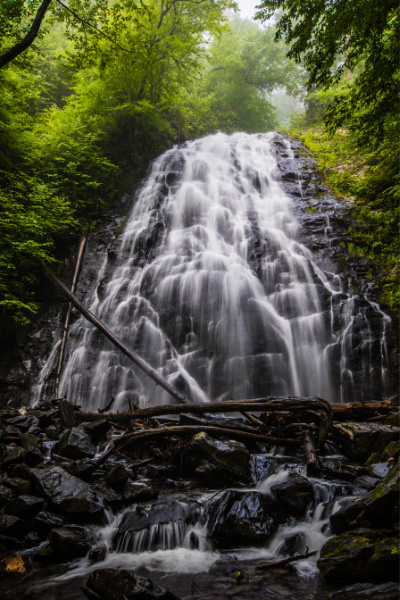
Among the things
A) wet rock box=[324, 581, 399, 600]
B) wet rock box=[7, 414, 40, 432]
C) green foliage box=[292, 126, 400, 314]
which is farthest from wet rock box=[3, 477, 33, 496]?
green foliage box=[292, 126, 400, 314]

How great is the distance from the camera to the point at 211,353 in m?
8.60

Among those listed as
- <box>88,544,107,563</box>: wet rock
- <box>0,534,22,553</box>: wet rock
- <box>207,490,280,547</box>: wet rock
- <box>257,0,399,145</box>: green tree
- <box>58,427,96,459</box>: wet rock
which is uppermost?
<box>257,0,399,145</box>: green tree

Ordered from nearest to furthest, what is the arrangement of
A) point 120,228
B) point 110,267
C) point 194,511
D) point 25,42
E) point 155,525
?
point 155,525
point 194,511
point 25,42
point 110,267
point 120,228

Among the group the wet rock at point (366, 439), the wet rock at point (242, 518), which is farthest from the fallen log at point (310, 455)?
the wet rock at point (242, 518)

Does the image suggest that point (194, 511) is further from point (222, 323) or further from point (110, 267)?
point (110, 267)

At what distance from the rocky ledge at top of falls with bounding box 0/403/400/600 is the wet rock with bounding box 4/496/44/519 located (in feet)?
0.04

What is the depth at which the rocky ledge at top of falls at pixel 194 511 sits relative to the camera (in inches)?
98.3

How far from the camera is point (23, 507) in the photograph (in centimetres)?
341

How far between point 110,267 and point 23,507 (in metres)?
9.13

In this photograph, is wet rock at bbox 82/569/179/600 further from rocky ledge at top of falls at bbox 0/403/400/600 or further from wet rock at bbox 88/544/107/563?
wet rock at bbox 88/544/107/563

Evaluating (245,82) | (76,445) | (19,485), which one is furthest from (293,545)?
(245,82)

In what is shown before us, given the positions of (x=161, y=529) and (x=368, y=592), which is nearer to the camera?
(x=368, y=592)

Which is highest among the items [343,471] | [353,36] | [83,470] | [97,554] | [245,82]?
[245,82]

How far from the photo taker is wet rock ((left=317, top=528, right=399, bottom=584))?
2.26 metres
